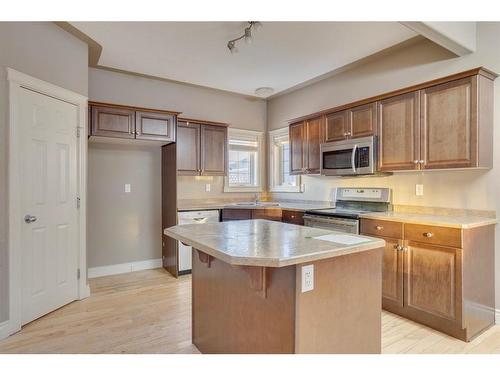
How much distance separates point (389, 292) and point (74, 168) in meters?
3.31

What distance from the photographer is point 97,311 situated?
2.97m

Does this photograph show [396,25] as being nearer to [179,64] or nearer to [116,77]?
[179,64]

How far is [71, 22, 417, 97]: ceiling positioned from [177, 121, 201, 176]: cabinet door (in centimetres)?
68

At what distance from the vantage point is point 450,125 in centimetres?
265

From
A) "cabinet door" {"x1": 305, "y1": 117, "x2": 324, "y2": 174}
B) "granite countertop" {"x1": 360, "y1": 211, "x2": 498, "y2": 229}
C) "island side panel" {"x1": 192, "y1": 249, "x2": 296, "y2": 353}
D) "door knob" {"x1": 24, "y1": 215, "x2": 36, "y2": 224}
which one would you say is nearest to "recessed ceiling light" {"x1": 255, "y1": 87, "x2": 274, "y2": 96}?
"cabinet door" {"x1": 305, "y1": 117, "x2": 324, "y2": 174}

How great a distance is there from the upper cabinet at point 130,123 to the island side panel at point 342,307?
2967mm

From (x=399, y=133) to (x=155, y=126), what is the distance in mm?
2798

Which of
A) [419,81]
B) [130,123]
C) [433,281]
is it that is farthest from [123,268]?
[419,81]

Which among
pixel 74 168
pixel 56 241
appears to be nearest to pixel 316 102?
pixel 74 168

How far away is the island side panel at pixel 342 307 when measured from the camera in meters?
1.55

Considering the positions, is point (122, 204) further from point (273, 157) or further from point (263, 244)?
point (263, 244)

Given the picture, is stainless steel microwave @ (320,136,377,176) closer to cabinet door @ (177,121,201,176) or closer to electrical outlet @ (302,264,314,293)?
cabinet door @ (177,121,201,176)

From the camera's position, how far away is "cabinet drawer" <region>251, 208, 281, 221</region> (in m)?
4.18
